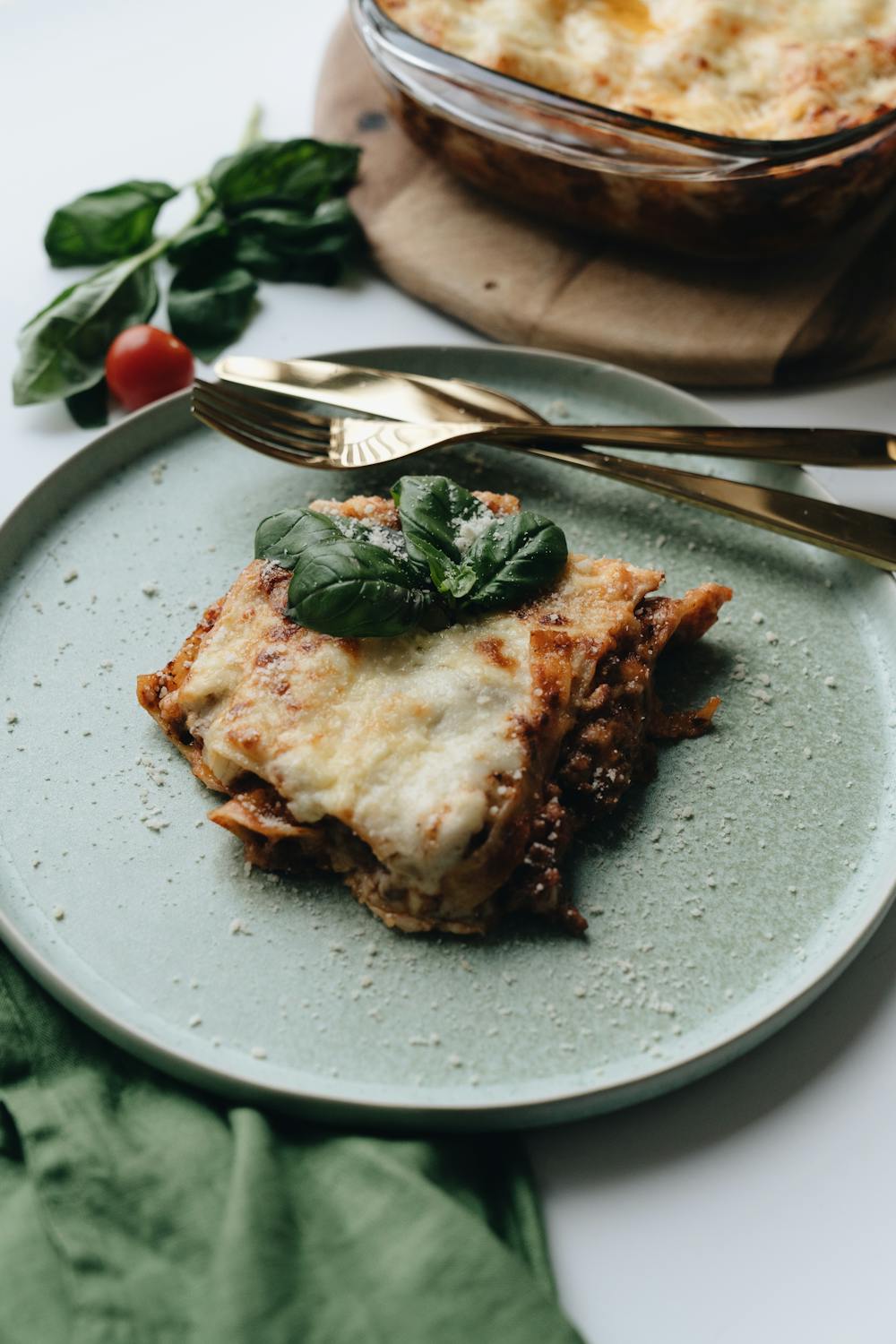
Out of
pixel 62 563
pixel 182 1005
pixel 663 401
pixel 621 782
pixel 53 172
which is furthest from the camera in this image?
pixel 53 172

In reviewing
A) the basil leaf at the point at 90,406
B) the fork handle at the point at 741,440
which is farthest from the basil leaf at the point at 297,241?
the fork handle at the point at 741,440

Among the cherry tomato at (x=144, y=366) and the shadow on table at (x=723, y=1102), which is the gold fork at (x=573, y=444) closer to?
the cherry tomato at (x=144, y=366)

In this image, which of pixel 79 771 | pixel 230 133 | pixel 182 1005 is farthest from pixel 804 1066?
pixel 230 133

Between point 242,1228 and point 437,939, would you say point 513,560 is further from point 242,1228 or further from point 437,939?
point 242,1228

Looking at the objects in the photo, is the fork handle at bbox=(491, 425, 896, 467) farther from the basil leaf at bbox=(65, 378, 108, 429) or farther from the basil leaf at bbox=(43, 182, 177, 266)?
the basil leaf at bbox=(43, 182, 177, 266)

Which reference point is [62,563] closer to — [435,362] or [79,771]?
[79,771]

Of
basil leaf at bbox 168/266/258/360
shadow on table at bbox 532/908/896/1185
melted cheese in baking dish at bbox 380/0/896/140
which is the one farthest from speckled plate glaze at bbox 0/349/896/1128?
melted cheese in baking dish at bbox 380/0/896/140
